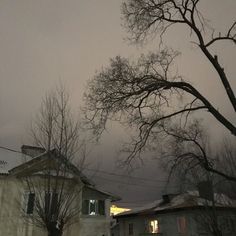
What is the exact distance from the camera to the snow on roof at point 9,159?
2555 cm

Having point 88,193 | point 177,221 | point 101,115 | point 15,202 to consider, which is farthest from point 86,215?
point 101,115

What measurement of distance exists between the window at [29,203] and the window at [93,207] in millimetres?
4675

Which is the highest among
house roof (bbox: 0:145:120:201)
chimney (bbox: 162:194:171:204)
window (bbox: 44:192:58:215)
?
house roof (bbox: 0:145:120:201)

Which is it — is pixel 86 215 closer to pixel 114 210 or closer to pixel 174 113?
pixel 174 113

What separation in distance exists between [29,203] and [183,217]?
52.3 ft

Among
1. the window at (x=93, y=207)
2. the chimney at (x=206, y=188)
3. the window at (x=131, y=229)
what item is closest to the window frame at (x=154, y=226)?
the window at (x=131, y=229)

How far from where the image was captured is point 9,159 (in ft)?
88.5

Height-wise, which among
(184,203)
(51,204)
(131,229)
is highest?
(184,203)

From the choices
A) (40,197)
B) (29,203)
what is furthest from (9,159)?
(40,197)

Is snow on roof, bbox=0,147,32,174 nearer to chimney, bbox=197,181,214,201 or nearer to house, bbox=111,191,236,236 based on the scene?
chimney, bbox=197,181,214,201

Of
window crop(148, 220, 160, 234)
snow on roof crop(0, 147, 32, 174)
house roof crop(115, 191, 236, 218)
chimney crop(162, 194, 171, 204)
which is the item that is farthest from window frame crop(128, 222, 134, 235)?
snow on roof crop(0, 147, 32, 174)

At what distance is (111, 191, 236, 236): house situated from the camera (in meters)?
30.3

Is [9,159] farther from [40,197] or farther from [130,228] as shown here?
[130,228]

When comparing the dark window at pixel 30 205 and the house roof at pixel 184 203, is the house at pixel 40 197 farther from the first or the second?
the house roof at pixel 184 203
